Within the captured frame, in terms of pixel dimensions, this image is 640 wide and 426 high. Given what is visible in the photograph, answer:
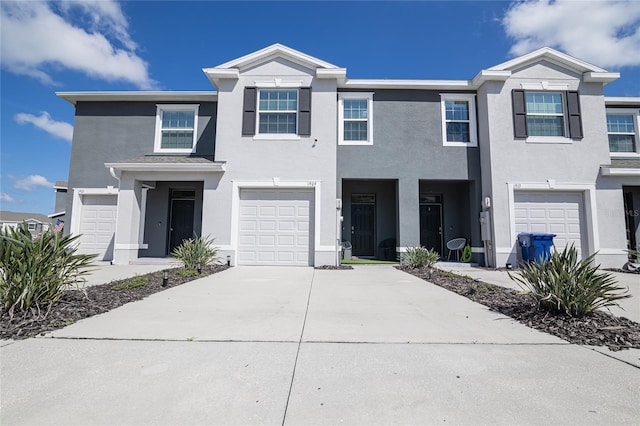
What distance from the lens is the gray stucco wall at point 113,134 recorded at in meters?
11.6

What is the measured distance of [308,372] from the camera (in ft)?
8.22

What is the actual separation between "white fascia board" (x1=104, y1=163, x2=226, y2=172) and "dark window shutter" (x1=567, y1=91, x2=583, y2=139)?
1113 centimetres

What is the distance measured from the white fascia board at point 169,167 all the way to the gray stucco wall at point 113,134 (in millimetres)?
1715

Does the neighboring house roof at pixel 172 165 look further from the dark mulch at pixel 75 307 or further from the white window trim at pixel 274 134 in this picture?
the dark mulch at pixel 75 307

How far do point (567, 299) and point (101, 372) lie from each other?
4.89 meters

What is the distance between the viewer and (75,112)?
38.8 feet

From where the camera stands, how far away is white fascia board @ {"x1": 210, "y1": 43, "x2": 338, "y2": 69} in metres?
10.3

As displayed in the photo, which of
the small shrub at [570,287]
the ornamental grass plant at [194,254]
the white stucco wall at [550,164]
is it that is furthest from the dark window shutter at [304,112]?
the small shrub at [570,287]

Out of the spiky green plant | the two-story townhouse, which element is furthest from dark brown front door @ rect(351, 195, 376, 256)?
the spiky green plant

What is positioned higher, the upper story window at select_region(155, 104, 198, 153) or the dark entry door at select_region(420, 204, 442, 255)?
the upper story window at select_region(155, 104, 198, 153)

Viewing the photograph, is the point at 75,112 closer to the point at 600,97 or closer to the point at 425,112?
the point at 425,112

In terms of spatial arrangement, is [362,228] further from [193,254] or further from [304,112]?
[193,254]

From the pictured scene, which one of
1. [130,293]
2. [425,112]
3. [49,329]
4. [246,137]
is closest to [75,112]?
[246,137]

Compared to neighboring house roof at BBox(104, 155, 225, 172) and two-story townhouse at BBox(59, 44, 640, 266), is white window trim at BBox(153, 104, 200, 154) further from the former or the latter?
neighboring house roof at BBox(104, 155, 225, 172)
